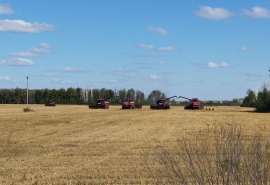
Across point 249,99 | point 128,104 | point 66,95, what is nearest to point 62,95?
point 66,95

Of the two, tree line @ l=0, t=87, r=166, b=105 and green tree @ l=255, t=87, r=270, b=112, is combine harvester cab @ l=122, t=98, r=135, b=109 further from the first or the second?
tree line @ l=0, t=87, r=166, b=105

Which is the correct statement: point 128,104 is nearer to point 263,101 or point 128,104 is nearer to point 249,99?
point 263,101

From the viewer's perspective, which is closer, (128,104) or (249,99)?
(128,104)

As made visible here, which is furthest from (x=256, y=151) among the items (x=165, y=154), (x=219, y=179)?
(x=165, y=154)

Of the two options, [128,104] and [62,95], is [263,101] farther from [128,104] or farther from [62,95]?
[62,95]

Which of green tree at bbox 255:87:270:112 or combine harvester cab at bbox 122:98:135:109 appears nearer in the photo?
combine harvester cab at bbox 122:98:135:109

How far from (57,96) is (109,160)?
13813 centimetres

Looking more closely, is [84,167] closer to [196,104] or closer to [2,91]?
[196,104]

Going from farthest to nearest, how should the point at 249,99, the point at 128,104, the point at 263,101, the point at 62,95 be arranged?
the point at 62,95 < the point at 249,99 < the point at 263,101 < the point at 128,104

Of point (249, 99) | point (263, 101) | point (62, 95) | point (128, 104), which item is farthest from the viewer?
point (62, 95)

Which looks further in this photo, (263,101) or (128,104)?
(263,101)

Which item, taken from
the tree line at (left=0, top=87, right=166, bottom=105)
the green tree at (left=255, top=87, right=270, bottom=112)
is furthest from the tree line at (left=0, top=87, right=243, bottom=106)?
the green tree at (left=255, top=87, right=270, bottom=112)

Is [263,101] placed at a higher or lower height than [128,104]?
higher

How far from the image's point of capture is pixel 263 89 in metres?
93.8
